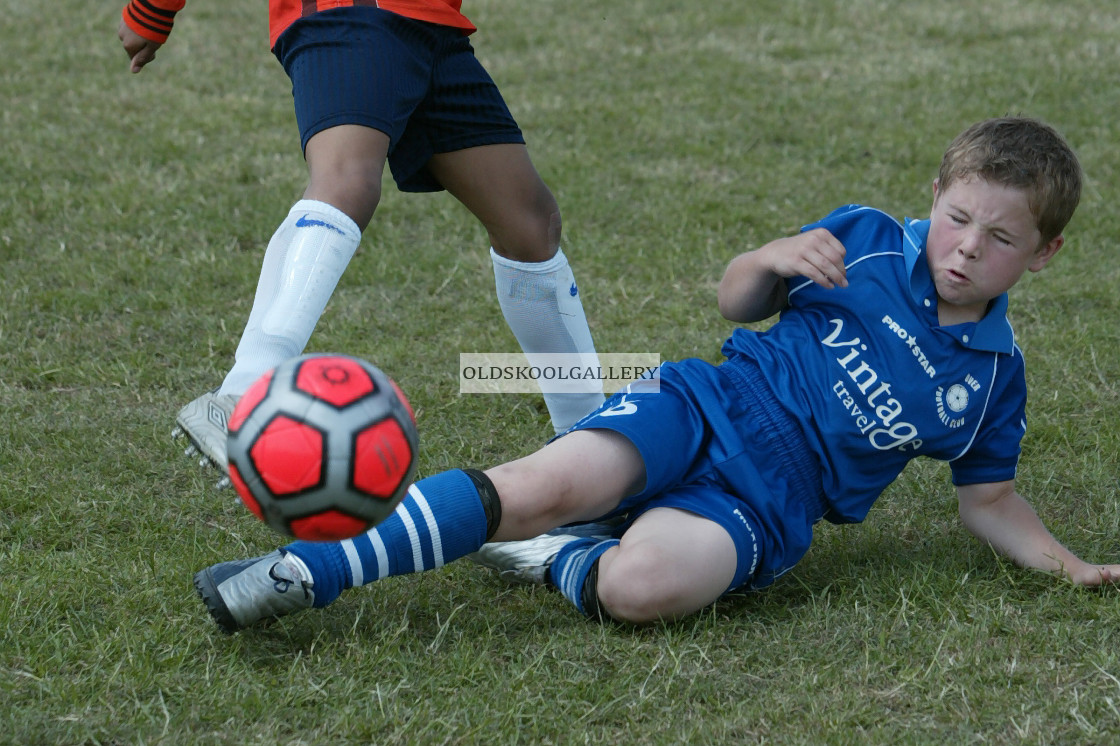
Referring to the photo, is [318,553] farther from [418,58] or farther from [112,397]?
[112,397]

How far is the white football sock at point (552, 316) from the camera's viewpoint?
10.2ft

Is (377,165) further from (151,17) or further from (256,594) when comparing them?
(151,17)

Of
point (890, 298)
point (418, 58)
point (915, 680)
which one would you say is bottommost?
point (915, 680)

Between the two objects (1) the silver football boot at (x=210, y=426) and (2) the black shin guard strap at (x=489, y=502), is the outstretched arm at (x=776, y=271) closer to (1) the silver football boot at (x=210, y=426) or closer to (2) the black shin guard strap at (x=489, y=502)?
(2) the black shin guard strap at (x=489, y=502)

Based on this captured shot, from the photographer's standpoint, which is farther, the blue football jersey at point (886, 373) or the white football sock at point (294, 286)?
the blue football jersey at point (886, 373)

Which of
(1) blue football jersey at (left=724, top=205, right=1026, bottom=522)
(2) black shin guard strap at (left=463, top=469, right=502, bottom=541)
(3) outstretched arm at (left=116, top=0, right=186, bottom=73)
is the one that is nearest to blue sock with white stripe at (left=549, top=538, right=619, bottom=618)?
(2) black shin guard strap at (left=463, top=469, right=502, bottom=541)

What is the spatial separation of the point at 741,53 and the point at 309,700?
6021 millimetres

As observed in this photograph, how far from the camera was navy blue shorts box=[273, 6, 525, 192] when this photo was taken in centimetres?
251

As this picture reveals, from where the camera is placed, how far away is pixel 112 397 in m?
3.54

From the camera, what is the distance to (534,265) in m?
3.09

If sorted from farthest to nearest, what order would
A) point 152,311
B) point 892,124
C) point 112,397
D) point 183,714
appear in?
point 892,124 < point 152,311 < point 112,397 < point 183,714

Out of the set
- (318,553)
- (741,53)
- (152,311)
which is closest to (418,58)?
(318,553)

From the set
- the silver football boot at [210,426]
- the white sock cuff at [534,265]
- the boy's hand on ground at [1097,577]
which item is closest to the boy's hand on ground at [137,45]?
the white sock cuff at [534,265]

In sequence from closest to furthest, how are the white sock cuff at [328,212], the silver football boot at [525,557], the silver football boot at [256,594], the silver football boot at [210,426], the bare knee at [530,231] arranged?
the silver football boot at [210,426]
the silver football boot at [256,594]
the white sock cuff at [328,212]
the silver football boot at [525,557]
the bare knee at [530,231]
